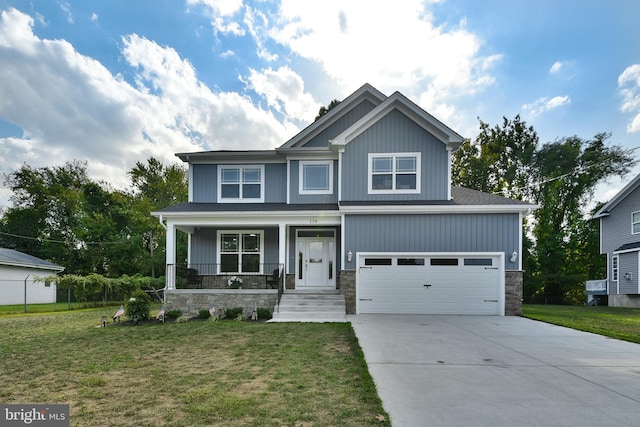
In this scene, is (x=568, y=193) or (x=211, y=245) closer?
(x=211, y=245)

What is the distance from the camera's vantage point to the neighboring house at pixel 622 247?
714 inches

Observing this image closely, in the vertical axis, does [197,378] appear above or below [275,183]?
below

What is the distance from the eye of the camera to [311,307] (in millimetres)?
10812

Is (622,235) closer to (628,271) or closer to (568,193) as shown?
(628,271)

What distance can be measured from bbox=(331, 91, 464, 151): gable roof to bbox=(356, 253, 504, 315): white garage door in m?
4.16

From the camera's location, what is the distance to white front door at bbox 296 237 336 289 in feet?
42.8

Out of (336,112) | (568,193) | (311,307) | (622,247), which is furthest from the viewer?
(568,193)

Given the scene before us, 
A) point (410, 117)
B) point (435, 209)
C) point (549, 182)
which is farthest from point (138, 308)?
point (549, 182)

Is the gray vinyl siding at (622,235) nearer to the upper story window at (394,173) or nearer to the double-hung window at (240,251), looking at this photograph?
the upper story window at (394,173)

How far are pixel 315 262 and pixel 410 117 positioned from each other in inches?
257

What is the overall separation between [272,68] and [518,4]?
10.4 meters

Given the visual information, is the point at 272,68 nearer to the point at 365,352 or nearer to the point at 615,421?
the point at 365,352

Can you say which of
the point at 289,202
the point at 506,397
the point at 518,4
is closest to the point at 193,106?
the point at 289,202

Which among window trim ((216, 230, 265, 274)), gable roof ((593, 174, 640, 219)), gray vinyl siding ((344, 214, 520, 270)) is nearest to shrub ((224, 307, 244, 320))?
window trim ((216, 230, 265, 274))
